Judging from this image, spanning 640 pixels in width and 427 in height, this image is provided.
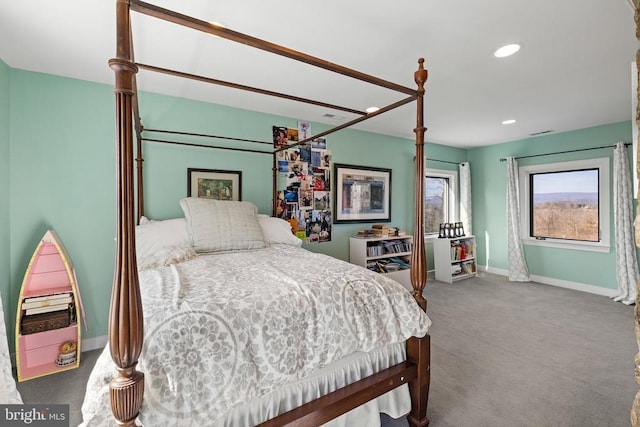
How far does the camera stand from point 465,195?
522 cm

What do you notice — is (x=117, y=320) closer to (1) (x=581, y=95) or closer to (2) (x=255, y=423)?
(2) (x=255, y=423)

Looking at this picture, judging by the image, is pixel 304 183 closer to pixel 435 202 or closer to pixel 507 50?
pixel 507 50

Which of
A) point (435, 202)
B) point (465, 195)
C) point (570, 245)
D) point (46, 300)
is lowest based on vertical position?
point (46, 300)

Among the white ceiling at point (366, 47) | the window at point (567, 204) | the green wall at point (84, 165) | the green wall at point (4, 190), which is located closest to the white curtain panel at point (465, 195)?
the window at point (567, 204)

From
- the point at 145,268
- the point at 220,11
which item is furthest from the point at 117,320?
the point at 220,11

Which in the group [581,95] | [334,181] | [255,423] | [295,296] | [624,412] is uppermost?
[581,95]

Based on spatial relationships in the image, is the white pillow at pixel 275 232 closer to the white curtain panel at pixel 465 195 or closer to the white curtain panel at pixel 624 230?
the white curtain panel at pixel 465 195

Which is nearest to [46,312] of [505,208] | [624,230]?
[505,208]

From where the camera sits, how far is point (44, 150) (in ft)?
7.50

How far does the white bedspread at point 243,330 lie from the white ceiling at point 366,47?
1.46m

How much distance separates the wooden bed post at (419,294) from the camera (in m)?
1.53

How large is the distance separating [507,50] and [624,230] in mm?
3260

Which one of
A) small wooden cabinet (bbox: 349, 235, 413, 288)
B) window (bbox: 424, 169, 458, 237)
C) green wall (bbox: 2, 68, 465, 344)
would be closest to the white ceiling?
green wall (bbox: 2, 68, 465, 344)

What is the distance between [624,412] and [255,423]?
6.98 ft
